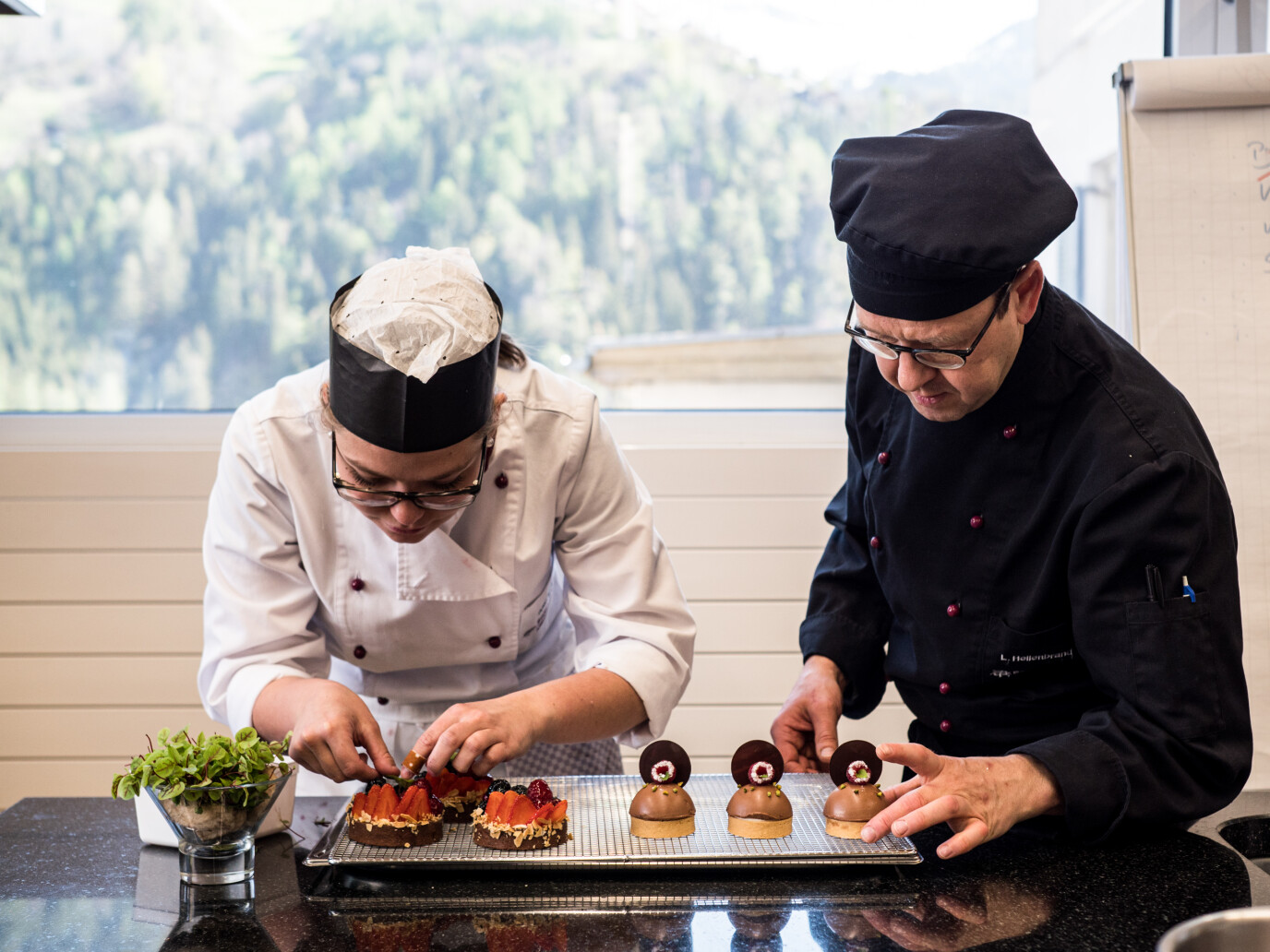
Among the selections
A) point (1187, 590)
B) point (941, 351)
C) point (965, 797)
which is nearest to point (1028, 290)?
point (941, 351)

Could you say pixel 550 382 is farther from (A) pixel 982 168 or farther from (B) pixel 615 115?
(B) pixel 615 115

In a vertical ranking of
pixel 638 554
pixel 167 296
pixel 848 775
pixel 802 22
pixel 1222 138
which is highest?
pixel 802 22

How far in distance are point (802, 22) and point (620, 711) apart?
2.68 meters

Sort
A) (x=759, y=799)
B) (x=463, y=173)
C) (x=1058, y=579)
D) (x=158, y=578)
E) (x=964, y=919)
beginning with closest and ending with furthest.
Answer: (x=964, y=919), (x=759, y=799), (x=1058, y=579), (x=158, y=578), (x=463, y=173)

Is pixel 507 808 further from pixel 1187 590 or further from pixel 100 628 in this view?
pixel 100 628

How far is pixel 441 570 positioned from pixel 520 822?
21.7 inches

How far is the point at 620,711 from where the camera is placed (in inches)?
74.9

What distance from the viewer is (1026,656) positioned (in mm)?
1784

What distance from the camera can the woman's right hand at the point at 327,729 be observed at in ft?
5.42

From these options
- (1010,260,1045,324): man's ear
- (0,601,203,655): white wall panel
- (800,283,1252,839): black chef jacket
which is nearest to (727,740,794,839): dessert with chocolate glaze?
(800,283,1252,839): black chef jacket

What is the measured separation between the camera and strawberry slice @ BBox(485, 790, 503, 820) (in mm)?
1556

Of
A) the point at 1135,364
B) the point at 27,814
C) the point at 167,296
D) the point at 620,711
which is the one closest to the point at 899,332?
the point at 1135,364

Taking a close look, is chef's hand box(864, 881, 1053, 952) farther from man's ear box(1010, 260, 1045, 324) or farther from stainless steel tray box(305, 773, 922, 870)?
man's ear box(1010, 260, 1045, 324)

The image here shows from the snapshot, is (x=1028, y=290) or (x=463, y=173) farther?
(x=463, y=173)
